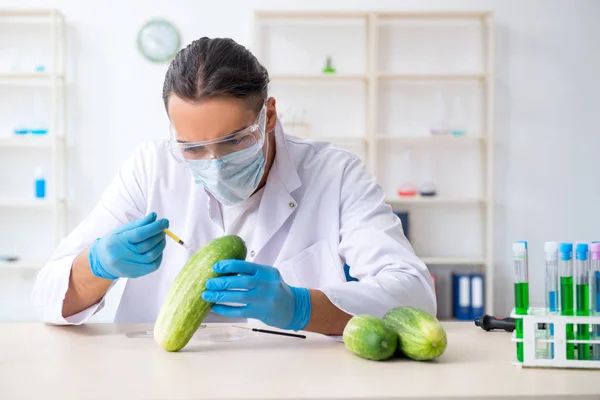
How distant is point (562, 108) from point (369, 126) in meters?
1.35

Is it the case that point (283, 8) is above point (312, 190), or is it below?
above

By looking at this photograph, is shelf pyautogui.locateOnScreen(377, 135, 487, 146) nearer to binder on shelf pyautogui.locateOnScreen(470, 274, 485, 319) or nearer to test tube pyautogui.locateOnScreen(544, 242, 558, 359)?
binder on shelf pyautogui.locateOnScreen(470, 274, 485, 319)

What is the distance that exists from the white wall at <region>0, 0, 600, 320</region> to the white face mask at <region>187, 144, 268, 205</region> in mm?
2971

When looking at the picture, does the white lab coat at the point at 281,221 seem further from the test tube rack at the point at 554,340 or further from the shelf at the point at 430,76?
the shelf at the point at 430,76

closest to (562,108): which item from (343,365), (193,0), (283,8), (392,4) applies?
(392,4)

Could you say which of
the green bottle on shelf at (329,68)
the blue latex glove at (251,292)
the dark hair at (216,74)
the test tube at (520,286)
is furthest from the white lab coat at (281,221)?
the green bottle on shelf at (329,68)

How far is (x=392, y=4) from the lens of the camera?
15.1 ft

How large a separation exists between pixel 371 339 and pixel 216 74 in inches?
27.7

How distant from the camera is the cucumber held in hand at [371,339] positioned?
1216 mm

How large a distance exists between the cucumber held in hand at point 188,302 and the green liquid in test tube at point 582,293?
665mm

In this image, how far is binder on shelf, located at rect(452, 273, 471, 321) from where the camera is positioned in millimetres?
4383

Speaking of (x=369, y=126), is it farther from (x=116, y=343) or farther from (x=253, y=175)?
(x=116, y=343)

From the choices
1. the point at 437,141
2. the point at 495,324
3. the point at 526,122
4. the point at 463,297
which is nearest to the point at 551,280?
the point at 495,324

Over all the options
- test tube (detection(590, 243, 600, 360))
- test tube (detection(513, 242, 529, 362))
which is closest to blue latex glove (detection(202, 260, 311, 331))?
test tube (detection(513, 242, 529, 362))
